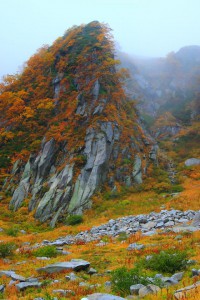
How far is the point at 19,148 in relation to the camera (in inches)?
1727

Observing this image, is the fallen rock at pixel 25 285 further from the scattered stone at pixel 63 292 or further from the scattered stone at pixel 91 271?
the scattered stone at pixel 91 271

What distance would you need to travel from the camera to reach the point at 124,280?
9.23 m

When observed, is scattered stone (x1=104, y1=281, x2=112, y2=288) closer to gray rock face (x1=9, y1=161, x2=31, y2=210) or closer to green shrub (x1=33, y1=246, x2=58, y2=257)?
green shrub (x1=33, y1=246, x2=58, y2=257)

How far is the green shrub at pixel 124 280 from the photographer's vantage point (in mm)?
9060

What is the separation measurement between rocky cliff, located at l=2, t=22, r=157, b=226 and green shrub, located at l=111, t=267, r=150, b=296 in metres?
20.5

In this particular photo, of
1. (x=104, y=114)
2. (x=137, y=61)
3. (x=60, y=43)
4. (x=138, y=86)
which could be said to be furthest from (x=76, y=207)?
(x=137, y=61)

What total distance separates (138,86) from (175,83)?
38.6 ft

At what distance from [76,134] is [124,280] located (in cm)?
3072

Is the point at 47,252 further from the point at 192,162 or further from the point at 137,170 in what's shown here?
the point at 192,162

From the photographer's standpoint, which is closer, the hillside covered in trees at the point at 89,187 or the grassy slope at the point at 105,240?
the grassy slope at the point at 105,240

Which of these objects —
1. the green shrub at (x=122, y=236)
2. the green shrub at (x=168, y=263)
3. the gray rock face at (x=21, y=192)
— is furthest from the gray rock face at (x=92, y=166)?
the green shrub at (x=168, y=263)

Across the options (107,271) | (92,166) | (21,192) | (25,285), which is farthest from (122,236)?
(21,192)

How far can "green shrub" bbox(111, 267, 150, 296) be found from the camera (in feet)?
29.7

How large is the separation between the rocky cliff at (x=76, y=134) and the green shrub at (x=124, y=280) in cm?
2053
